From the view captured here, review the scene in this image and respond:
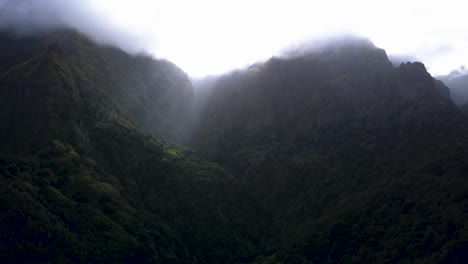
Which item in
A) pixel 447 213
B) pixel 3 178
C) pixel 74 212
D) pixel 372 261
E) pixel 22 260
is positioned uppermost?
pixel 3 178

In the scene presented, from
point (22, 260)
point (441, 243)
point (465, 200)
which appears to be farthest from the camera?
point (465, 200)

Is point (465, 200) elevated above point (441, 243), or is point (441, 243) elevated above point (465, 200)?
point (465, 200)

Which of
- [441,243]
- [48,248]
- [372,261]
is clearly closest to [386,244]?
[372,261]

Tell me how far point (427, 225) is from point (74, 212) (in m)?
149

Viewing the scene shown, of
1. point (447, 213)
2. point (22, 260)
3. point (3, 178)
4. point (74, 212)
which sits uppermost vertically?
point (3, 178)

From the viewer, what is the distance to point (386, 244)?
644 feet

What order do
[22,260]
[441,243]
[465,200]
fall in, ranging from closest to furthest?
[22,260]
[441,243]
[465,200]

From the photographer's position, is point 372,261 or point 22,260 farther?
point 372,261

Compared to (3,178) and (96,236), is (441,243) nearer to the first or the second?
(96,236)

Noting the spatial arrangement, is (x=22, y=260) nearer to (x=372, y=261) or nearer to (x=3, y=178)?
(x=3, y=178)

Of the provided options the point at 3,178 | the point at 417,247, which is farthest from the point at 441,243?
the point at 3,178

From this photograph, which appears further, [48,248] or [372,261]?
[372,261]

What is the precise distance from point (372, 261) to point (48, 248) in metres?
130

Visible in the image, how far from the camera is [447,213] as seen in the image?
19012 centimetres
